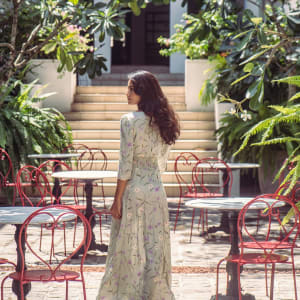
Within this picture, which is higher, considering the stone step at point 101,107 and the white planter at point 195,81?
the white planter at point 195,81

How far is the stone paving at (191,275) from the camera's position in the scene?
202 inches

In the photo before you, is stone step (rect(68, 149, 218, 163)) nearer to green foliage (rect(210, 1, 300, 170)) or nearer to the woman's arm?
green foliage (rect(210, 1, 300, 170))

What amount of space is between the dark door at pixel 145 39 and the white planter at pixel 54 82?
764cm

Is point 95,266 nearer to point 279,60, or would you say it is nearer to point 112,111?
point 279,60

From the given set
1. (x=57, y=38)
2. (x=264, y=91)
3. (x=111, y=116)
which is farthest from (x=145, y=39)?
(x=57, y=38)

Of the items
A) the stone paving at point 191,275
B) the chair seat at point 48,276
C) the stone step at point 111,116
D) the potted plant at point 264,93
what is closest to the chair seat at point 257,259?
the stone paving at point 191,275

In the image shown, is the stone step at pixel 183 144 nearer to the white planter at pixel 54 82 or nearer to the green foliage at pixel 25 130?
the green foliage at pixel 25 130

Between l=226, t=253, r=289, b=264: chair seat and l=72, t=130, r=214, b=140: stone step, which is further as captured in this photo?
l=72, t=130, r=214, b=140: stone step

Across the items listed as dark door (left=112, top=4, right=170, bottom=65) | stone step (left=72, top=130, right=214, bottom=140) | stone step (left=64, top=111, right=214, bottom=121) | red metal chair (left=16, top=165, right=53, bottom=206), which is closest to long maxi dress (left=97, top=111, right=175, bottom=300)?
red metal chair (left=16, top=165, right=53, bottom=206)

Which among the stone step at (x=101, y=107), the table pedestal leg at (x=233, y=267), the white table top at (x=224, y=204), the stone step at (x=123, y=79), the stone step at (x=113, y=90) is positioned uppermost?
the stone step at (x=123, y=79)

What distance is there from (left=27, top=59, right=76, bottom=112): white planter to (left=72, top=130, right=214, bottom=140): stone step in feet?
3.57

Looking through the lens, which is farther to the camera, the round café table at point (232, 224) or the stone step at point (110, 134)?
the stone step at point (110, 134)

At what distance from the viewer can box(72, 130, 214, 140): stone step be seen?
1231 cm

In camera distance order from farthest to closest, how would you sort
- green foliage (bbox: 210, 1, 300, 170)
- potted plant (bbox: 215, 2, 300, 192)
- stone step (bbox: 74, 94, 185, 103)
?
1. stone step (bbox: 74, 94, 185, 103)
2. potted plant (bbox: 215, 2, 300, 192)
3. green foliage (bbox: 210, 1, 300, 170)
